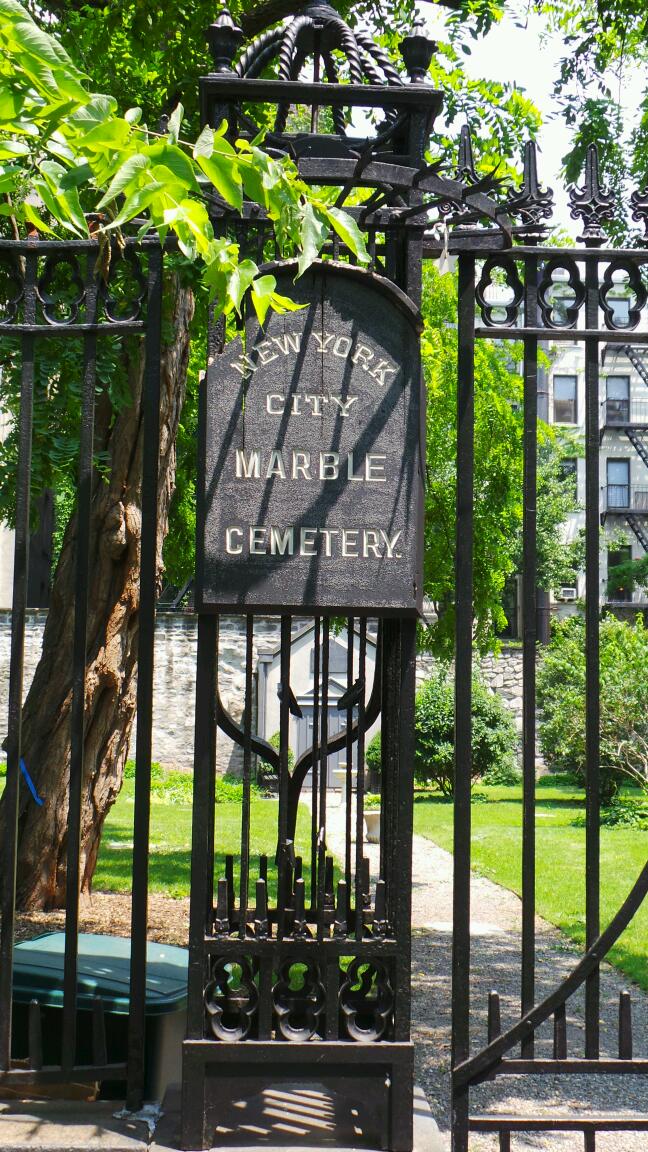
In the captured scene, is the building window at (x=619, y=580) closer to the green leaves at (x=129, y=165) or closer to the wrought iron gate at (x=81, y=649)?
the wrought iron gate at (x=81, y=649)

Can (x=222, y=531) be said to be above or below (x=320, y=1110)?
above

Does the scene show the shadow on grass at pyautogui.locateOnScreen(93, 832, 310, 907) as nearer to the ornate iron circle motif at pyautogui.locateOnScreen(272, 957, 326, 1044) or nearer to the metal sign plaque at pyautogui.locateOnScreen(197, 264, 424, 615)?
the ornate iron circle motif at pyautogui.locateOnScreen(272, 957, 326, 1044)

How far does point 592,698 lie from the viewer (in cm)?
365

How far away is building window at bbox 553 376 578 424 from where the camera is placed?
3922 centimetres

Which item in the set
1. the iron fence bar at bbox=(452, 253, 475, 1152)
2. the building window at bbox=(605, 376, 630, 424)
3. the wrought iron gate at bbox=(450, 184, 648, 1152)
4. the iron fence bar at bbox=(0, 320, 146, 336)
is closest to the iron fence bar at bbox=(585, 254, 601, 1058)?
the wrought iron gate at bbox=(450, 184, 648, 1152)

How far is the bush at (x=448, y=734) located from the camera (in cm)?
2194

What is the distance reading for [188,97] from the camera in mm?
8188

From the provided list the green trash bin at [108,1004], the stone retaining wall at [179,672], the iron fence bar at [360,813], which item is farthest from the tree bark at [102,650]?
the stone retaining wall at [179,672]

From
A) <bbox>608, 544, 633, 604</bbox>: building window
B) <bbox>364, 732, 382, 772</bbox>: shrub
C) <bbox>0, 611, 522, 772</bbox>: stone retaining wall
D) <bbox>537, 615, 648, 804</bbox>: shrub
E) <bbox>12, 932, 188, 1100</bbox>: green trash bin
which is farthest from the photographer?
<bbox>608, 544, 633, 604</bbox>: building window

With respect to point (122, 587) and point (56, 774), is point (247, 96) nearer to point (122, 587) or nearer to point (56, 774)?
point (122, 587)

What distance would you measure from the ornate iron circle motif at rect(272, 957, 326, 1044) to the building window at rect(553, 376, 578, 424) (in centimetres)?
3720

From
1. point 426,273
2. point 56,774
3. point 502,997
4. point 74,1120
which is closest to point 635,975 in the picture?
point 502,997

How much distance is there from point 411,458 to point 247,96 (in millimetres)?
1279

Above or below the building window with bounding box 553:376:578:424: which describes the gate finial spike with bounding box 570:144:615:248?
below
